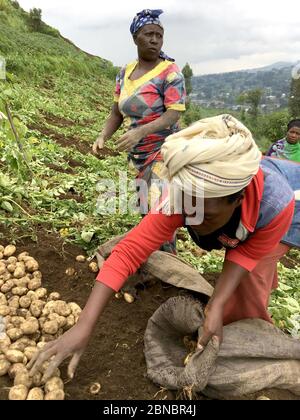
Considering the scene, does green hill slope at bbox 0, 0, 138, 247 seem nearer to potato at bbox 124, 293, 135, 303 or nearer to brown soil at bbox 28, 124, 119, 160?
brown soil at bbox 28, 124, 119, 160

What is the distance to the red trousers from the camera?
6.77 ft

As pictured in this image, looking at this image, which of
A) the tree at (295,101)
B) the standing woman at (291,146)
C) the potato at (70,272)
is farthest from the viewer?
the tree at (295,101)

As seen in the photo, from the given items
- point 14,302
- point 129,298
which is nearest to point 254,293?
point 129,298

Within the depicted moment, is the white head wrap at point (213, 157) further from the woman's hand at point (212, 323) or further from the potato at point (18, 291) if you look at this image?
the potato at point (18, 291)

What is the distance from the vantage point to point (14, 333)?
1980 millimetres

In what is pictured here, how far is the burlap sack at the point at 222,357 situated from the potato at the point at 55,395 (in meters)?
0.42

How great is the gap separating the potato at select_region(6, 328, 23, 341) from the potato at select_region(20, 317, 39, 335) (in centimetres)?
2

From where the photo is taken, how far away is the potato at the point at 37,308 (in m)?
2.15

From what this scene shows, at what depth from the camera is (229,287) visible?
5.74ft

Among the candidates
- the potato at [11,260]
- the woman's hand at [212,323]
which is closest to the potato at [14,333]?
the potato at [11,260]

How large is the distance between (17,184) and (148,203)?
1.21 m

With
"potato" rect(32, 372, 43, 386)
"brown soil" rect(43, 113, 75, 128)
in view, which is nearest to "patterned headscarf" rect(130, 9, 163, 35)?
"potato" rect(32, 372, 43, 386)

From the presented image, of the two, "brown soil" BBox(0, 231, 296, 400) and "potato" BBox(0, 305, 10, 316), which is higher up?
"potato" BBox(0, 305, 10, 316)

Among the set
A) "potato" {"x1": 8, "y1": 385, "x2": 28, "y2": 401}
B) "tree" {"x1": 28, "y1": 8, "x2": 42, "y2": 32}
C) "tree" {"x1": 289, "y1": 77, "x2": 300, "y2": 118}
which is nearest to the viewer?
"potato" {"x1": 8, "y1": 385, "x2": 28, "y2": 401}
